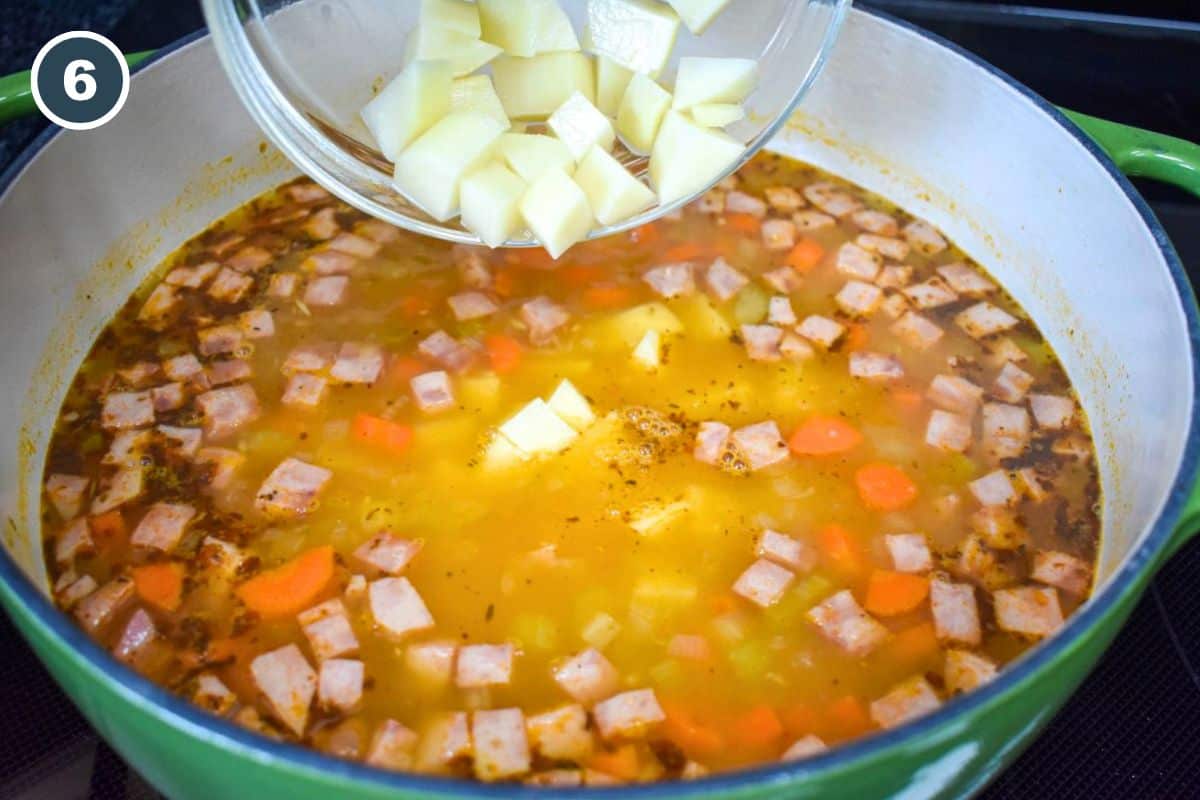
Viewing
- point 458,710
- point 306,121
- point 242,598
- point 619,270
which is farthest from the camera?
point 619,270

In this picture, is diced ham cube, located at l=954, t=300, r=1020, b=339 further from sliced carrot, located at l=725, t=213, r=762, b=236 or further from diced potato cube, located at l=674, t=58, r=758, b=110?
diced potato cube, located at l=674, t=58, r=758, b=110

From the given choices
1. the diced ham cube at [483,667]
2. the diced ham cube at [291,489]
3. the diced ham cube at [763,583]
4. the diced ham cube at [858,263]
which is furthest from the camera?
the diced ham cube at [858,263]

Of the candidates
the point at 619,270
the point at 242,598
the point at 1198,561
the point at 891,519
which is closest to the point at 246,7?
the point at 619,270

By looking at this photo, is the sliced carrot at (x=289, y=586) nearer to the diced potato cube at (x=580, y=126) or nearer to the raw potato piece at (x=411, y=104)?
the raw potato piece at (x=411, y=104)

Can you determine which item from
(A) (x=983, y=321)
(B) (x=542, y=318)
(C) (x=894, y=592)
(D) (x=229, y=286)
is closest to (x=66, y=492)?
(D) (x=229, y=286)

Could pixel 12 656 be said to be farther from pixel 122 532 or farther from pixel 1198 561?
pixel 1198 561

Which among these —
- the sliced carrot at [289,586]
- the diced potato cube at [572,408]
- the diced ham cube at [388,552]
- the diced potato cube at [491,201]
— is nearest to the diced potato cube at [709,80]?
the diced potato cube at [491,201]

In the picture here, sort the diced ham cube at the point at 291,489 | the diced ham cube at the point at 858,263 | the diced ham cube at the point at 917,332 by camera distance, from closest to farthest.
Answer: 1. the diced ham cube at the point at 291,489
2. the diced ham cube at the point at 917,332
3. the diced ham cube at the point at 858,263
